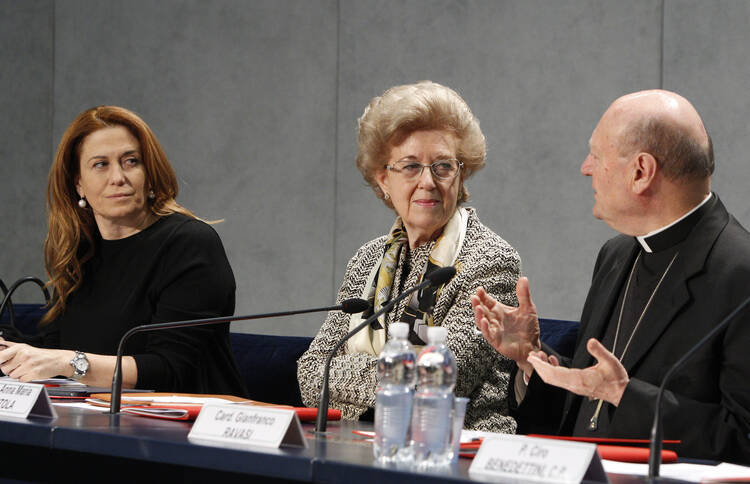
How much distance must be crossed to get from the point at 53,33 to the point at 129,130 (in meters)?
3.35

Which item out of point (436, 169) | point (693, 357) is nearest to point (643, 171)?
point (693, 357)

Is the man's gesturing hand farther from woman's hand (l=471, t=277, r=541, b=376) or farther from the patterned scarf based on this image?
the patterned scarf

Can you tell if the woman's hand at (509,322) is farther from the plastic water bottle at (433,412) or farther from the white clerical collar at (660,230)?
the plastic water bottle at (433,412)

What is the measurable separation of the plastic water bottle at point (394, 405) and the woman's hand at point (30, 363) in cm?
136

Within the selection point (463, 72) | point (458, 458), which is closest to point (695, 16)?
point (463, 72)

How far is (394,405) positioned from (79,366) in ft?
4.62

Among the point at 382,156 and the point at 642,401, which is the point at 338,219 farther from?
the point at 642,401

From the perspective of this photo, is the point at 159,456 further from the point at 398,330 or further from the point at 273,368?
the point at 273,368

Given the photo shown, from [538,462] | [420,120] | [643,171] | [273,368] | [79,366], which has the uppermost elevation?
[420,120]

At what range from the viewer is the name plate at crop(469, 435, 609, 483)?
121 centimetres

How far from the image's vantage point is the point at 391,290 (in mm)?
2777

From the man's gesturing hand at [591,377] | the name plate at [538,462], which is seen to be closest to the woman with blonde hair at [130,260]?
the man's gesturing hand at [591,377]

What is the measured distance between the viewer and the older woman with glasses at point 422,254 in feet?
8.36

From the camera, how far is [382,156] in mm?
2879
